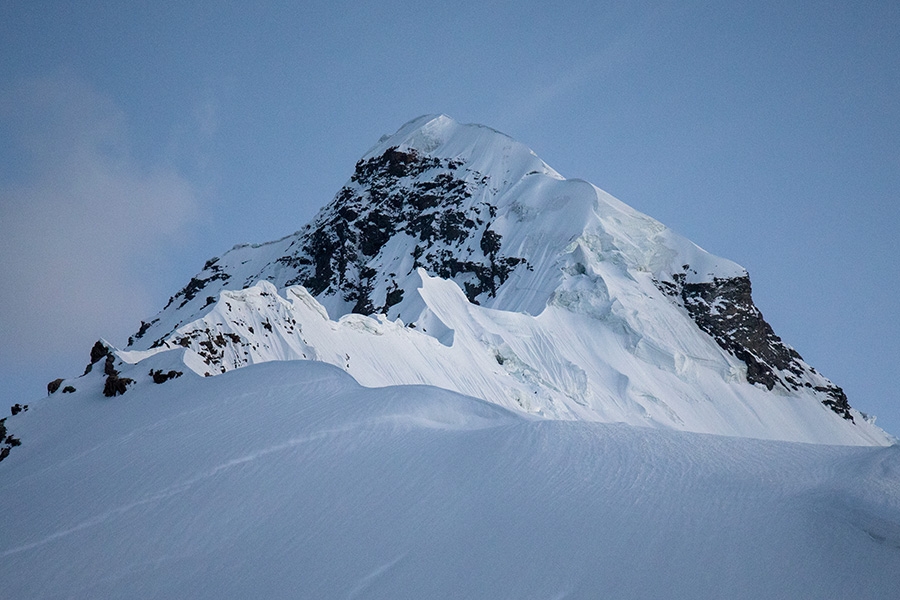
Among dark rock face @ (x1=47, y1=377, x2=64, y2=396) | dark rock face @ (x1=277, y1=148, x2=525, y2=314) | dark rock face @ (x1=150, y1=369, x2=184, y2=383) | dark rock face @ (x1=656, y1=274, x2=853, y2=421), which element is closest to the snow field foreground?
dark rock face @ (x1=150, y1=369, x2=184, y2=383)

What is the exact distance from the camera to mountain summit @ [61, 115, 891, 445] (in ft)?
71.4

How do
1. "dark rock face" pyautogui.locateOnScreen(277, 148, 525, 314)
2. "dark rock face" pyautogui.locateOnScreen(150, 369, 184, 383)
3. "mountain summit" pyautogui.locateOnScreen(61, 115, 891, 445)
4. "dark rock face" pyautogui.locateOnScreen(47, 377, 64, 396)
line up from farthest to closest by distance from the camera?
"dark rock face" pyautogui.locateOnScreen(277, 148, 525, 314)
"mountain summit" pyautogui.locateOnScreen(61, 115, 891, 445)
"dark rock face" pyautogui.locateOnScreen(47, 377, 64, 396)
"dark rock face" pyautogui.locateOnScreen(150, 369, 184, 383)

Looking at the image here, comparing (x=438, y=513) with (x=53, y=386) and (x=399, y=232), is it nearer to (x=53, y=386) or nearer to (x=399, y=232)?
(x=53, y=386)

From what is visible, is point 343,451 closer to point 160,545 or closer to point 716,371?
point 160,545

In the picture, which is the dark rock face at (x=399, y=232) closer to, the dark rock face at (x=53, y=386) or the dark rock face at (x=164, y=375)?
the dark rock face at (x=53, y=386)

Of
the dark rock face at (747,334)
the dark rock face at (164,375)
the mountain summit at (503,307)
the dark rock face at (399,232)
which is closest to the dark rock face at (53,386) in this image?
the mountain summit at (503,307)

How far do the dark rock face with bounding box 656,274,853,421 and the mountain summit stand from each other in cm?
16

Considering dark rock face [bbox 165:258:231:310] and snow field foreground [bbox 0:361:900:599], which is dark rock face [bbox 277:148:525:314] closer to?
dark rock face [bbox 165:258:231:310]

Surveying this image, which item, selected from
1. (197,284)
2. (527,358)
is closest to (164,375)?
(527,358)

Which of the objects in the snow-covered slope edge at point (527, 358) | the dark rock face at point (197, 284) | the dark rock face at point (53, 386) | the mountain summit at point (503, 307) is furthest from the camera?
the dark rock face at point (197, 284)

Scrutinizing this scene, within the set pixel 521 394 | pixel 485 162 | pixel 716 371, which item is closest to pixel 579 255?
pixel 716 371

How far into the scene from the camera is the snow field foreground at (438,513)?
339cm

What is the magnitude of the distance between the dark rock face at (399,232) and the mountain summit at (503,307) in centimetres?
21

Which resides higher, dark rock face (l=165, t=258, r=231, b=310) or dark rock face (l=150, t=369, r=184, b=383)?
dark rock face (l=165, t=258, r=231, b=310)
